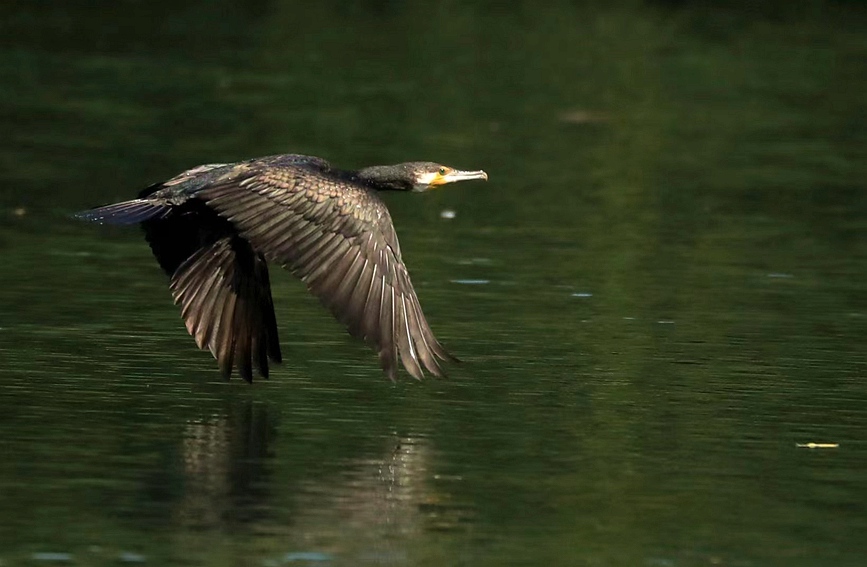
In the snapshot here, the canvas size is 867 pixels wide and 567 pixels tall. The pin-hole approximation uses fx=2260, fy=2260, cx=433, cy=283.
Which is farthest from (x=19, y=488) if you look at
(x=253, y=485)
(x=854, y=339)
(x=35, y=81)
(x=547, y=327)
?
(x=35, y=81)

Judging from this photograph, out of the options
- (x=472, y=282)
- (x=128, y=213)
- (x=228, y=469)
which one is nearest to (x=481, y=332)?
(x=472, y=282)

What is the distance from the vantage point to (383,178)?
1162 centimetres

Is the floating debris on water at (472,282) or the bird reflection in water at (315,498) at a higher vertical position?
the floating debris on water at (472,282)

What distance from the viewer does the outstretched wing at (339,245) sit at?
1006 centimetres

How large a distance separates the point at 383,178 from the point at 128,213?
1396 mm

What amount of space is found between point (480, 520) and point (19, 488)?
183 cm

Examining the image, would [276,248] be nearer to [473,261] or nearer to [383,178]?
[383,178]

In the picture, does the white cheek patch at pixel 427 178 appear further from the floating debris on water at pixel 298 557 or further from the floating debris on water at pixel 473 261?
Result: the floating debris on water at pixel 298 557

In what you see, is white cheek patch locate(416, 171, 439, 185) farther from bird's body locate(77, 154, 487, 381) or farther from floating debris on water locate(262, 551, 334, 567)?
floating debris on water locate(262, 551, 334, 567)

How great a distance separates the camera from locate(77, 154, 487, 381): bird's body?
1014cm

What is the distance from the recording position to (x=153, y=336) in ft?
40.2

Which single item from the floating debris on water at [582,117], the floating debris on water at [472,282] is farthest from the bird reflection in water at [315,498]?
the floating debris on water at [582,117]

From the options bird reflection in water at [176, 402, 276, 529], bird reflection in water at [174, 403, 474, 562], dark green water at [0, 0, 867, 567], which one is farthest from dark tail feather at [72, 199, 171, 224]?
bird reflection in water at [174, 403, 474, 562]

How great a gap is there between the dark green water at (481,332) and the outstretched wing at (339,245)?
45cm
